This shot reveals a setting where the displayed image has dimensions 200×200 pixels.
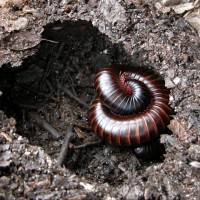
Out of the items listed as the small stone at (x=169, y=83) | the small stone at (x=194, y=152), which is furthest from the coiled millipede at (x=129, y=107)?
the small stone at (x=194, y=152)

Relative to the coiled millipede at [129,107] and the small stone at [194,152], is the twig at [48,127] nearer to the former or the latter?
the coiled millipede at [129,107]

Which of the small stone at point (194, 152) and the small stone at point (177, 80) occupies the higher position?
the small stone at point (177, 80)

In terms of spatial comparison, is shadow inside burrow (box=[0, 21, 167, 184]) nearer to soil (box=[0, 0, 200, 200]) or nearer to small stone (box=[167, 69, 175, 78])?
soil (box=[0, 0, 200, 200])

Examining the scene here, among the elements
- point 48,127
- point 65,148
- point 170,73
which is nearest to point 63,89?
point 48,127

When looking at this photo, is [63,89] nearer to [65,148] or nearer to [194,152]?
[65,148]

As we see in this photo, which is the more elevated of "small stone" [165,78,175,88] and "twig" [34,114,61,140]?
"small stone" [165,78,175,88]

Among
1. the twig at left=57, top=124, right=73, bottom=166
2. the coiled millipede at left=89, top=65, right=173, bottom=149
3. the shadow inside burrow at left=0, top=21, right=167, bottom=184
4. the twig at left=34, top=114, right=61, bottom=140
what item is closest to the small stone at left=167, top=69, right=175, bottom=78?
the coiled millipede at left=89, top=65, right=173, bottom=149

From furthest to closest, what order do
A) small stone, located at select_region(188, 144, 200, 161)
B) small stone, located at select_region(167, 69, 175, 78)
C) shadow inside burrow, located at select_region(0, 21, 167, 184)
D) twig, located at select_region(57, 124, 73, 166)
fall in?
shadow inside burrow, located at select_region(0, 21, 167, 184)
small stone, located at select_region(167, 69, 175, 78)
twig, located at select_region(57, 124, 73, 166)
small stone, located at select_region(188, 144, 200, 161)
